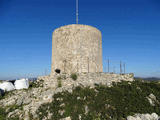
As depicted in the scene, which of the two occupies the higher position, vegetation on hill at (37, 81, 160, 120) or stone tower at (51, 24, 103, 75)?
stone tower at (51, 24, 103, 75)

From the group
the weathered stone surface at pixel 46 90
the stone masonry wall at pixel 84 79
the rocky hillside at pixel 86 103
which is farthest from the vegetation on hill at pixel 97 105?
the stone masonry wall at pixel 84 79

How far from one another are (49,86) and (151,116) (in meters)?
9.87

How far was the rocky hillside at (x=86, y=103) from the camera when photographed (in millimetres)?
7758

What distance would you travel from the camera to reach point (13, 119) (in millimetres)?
7859

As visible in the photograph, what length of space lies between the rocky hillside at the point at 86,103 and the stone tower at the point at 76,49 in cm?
448

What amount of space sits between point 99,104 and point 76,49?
9126mm

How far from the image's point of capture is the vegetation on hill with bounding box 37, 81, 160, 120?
25.4 feet

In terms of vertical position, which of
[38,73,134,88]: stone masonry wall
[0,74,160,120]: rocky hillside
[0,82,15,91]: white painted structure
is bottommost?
[0,74,160,120]: rocky hillside

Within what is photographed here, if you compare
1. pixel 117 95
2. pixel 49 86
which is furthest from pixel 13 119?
pixel 117 95

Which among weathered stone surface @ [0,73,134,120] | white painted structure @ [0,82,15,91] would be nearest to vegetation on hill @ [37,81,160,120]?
weathered stone surface @ [0,73,134,120]

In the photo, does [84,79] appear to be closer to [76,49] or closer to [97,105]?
[97,105]

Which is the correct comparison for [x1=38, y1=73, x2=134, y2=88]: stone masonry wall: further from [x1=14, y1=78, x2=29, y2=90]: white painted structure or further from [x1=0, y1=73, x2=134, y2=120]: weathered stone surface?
[x1=14, y1=78, x2=29, y2=90]: white painted structure

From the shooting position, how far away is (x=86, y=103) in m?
8.64

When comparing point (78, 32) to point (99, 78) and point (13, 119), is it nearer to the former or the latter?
point (99, 78)
